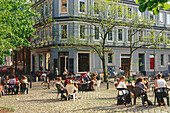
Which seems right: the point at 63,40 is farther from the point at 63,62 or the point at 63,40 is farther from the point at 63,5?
the point at 63,5

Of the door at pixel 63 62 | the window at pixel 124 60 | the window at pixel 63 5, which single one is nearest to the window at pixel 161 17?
the window at pixel 124 60

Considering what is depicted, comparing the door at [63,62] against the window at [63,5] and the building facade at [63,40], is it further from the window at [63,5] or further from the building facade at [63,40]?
the window at [63,5]

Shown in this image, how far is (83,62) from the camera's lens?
3372 cm

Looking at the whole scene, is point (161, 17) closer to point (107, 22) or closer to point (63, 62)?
point (107, 22)

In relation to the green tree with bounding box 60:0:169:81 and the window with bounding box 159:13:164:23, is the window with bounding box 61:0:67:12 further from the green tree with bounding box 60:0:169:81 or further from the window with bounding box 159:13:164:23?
the window with bounding box 159:13:164:23

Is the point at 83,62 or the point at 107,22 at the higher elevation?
the point at 107,22

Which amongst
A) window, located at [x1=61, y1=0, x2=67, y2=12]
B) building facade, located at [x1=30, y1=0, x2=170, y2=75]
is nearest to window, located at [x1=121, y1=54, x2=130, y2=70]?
building facade, located at [x1=30, y1=0, x2=170, y2=75]

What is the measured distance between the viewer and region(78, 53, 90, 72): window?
1315 inches

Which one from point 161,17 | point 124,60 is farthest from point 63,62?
point 161,17

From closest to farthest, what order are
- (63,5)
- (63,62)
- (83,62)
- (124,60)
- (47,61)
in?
(63,62) → (63,5) → (83,62) → (47,61) → (124,60)

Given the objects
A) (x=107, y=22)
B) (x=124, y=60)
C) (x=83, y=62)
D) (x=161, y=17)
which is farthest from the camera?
(x=161, y=17)

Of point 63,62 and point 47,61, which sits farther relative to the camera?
point 47,61

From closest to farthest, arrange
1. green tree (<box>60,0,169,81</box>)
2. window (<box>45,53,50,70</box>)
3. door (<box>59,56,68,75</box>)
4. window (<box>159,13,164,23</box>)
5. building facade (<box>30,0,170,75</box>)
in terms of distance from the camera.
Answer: green tree (<box>60,0,169,81</box>), building facade (<box>30,0,170,75</box>), door (<box>59,56,68,75</box>), window (<box>45,53,50,70</box>), window (<box>159,13,164,23</box>)

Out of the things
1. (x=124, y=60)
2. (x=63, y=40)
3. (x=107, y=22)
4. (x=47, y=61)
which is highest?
(x=107, y=22)
